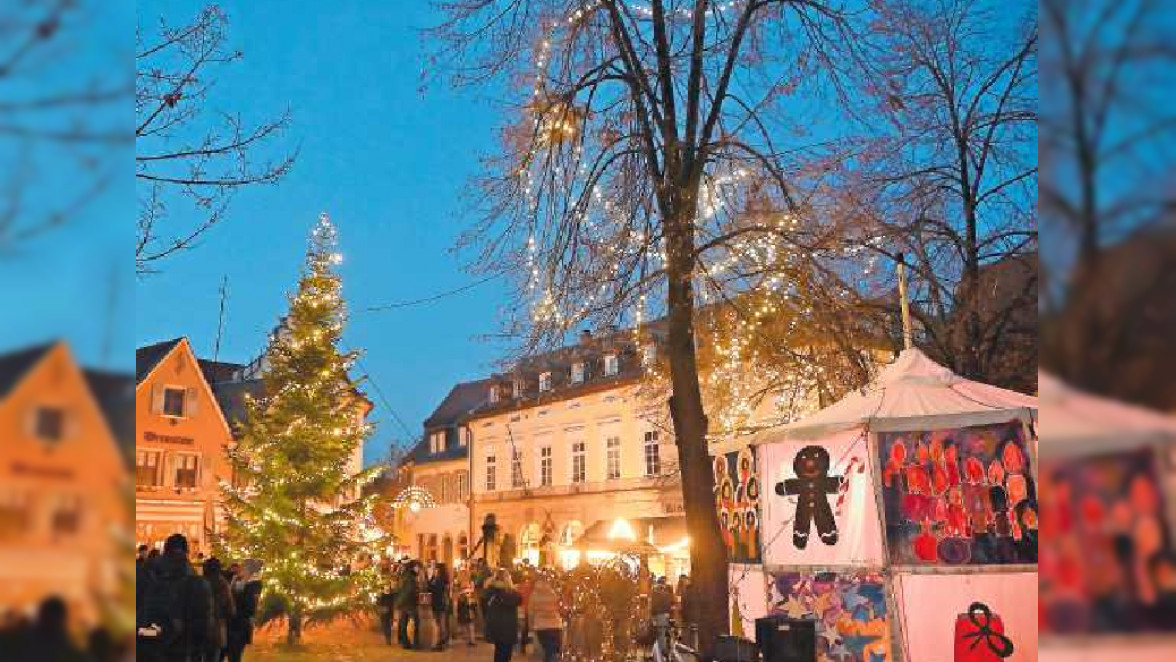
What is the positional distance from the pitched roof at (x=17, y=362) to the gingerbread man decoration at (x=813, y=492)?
10.2 m

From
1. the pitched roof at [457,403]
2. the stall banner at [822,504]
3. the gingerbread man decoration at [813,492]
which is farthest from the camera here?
the pitched roof at [457,403]

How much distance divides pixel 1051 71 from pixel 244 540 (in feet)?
71.3

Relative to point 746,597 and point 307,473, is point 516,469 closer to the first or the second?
point 307,473

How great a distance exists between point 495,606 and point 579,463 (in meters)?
30.6

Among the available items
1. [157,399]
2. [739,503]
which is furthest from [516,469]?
[739,503]

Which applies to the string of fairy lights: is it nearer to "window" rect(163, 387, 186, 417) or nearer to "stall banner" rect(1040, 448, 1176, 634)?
"stall banner" rect(1040, 448, 1176, 634)

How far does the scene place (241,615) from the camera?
13.2 meters

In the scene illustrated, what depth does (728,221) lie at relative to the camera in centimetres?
1298

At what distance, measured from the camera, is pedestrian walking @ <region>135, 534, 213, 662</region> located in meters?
9.48

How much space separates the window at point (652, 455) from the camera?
38.8 m

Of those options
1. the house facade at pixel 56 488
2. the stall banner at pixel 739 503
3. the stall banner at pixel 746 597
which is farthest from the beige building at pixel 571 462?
the house facade at pixel 56 488

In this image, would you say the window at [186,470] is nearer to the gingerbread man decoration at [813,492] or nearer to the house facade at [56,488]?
the gingerbread man decoration at [813,492]

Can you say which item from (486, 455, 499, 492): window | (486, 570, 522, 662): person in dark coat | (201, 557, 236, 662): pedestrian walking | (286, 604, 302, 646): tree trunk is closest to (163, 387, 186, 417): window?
(486, 455, 499, 492): window

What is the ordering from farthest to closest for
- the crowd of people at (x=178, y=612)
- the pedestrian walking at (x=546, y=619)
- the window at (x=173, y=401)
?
1. the window at (x=173, y=401)
2. the pedestrian walking at (x=546, y=619)
3. the crowd of people at (x=178, y=612)
